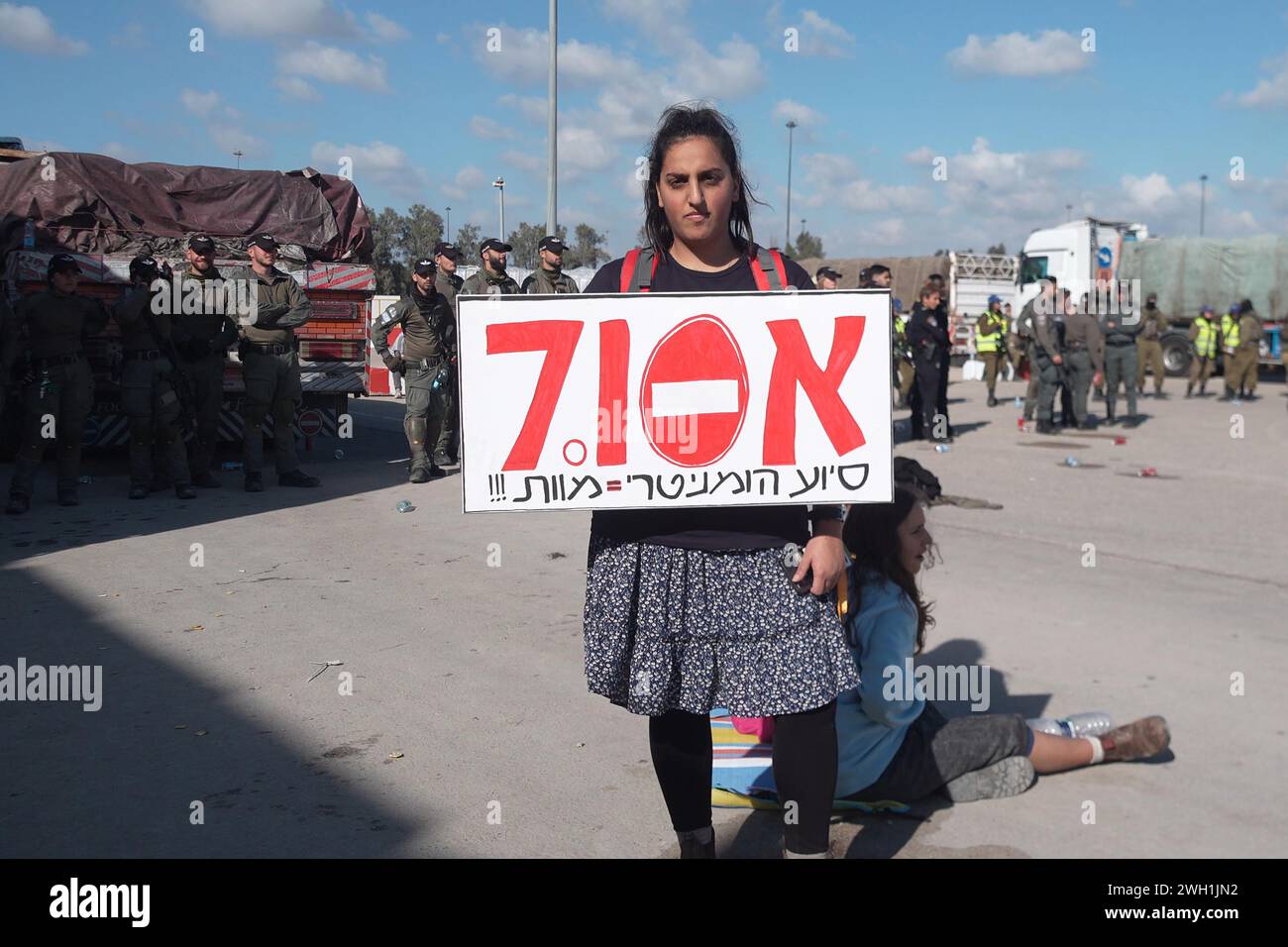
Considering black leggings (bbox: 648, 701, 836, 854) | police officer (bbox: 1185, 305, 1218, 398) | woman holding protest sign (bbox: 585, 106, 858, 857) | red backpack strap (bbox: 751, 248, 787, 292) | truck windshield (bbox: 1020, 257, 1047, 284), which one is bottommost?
black leggings (bbox: 648, 701, 836, 854)

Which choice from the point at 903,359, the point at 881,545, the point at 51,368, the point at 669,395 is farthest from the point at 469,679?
the point at 903,359

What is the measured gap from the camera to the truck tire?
28.2 metres

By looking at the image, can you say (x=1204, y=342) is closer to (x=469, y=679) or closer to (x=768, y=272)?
(x=469, y=679)

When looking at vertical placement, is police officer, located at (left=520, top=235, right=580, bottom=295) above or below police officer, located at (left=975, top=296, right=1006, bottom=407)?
above

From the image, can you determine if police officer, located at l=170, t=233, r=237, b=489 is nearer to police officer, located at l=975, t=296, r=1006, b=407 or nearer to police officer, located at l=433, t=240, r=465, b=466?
police officer, located at l=433, t=240, r=465, b=466

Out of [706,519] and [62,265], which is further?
[62,265]

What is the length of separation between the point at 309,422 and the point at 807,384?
34.4ft

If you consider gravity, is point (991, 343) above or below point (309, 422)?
above

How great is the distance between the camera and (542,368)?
2.88 m

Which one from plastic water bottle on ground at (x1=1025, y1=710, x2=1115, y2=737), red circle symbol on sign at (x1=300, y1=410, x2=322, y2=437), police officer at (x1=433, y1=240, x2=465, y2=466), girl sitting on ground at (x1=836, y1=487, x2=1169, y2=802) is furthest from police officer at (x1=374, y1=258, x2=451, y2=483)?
girl sitting on ground at (x1=836, y1=487, x2=1169, y2=802)

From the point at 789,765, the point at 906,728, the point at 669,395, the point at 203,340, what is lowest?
the point at 906,728

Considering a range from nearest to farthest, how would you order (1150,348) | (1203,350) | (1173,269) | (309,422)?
(309,422) < (1150,348) < (1203,350) < (1173,269)

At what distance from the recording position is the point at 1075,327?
634 inches

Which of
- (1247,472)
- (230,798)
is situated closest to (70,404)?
(230,798)
